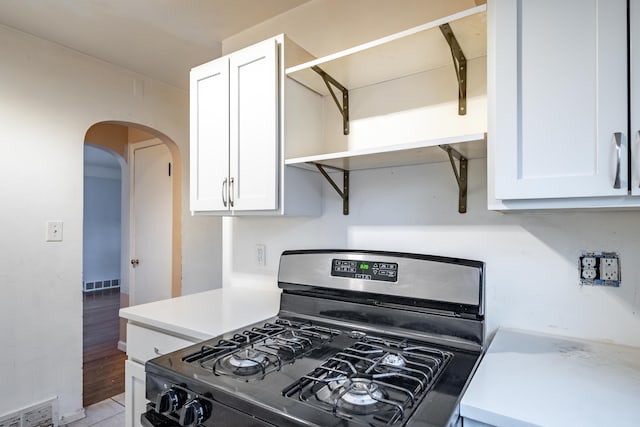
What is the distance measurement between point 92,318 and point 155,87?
3630 millimetres

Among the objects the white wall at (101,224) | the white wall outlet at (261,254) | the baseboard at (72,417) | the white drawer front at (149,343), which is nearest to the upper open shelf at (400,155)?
the white wall outlet at (261,254)

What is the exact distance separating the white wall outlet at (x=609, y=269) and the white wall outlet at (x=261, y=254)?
1456mm

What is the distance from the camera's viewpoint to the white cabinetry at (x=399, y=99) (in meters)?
1.17

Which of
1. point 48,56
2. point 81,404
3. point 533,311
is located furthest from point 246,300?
point 48,56

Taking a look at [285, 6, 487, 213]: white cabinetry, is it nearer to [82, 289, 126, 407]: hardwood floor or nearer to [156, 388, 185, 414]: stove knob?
[156, 388, 185, 414]: stove knob

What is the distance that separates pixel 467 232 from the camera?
1.34 m

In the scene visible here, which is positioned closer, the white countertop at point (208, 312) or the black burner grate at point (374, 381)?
the black burner grate at point (374, 381)

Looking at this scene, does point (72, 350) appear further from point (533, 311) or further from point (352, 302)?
point (533, 311)

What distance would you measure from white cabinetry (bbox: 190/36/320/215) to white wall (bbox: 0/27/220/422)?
1.17m

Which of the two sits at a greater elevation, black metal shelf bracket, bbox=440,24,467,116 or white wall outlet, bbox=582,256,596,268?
black metal shelf bracket, bbox=440,24,467,116

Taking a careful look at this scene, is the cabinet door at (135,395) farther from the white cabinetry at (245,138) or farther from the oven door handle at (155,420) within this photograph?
the white cabinetry at (245,138)

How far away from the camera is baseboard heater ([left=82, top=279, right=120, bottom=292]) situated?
6.93 meters

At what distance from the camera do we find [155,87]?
286cm

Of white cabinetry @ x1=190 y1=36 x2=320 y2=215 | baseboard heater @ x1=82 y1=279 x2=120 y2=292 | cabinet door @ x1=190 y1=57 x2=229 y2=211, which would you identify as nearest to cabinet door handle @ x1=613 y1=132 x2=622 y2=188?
white cabinetry @ x1=190 y1=36 x2=320 y2=215
